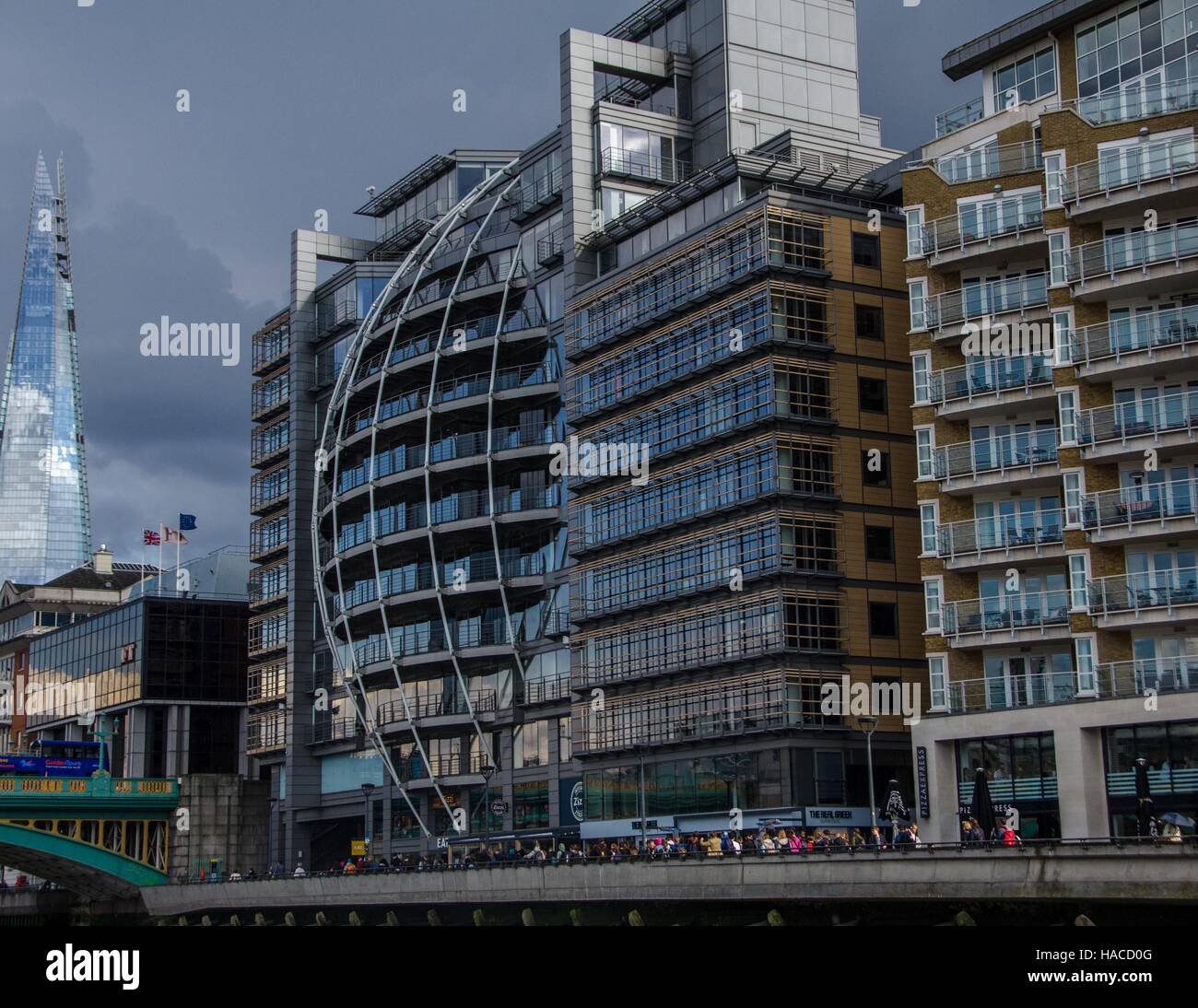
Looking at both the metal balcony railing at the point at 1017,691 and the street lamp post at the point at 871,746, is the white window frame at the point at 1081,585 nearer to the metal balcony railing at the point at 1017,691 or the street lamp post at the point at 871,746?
the metal balcony railing at the point at 1017,691

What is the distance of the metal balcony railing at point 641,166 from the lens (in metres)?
97.1

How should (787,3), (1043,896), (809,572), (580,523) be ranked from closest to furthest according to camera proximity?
(1043,896) < (809,572) < (580,523) < (787,3)

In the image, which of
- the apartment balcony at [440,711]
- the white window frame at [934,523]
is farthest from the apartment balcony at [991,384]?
the apartment balcony at [440,711]

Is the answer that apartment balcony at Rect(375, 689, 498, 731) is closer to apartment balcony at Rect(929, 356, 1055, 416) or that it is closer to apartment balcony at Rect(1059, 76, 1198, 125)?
apartment balcony at Rect(929, 356, 1055, 416)

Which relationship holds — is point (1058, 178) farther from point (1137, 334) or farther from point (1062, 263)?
point (1137, 334)

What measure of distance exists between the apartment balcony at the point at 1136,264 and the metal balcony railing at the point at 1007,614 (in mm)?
11563

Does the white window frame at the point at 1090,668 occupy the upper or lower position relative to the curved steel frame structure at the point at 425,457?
lower

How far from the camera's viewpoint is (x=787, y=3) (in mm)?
99875

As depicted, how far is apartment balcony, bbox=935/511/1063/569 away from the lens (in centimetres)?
6969

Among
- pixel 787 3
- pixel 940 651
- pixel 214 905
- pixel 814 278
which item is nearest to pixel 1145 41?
pixel 814 278

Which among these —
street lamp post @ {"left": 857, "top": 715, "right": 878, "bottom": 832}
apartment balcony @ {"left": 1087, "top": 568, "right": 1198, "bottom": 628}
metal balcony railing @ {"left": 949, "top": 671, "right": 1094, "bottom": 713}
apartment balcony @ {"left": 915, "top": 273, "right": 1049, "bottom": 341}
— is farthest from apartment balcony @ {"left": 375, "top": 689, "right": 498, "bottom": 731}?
apartment balcony @ {"left": 1087, "top": 568, "right": 1198, "bottom": 628}

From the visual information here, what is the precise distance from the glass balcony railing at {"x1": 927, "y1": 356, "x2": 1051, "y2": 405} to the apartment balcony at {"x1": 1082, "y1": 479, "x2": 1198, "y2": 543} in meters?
5.86

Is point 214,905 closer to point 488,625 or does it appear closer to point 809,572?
point 488,625

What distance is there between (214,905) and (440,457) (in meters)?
28.1
